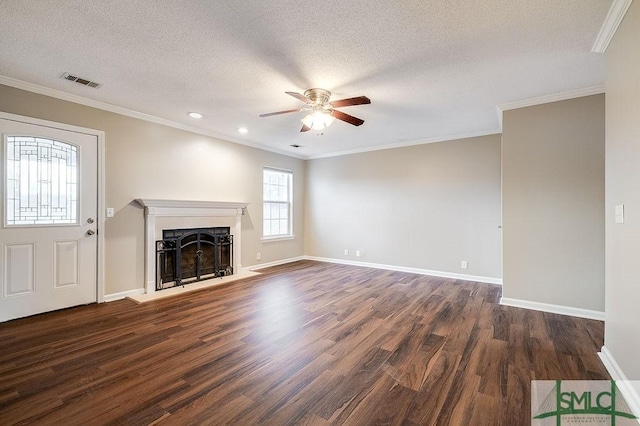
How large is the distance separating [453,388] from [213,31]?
123 inches

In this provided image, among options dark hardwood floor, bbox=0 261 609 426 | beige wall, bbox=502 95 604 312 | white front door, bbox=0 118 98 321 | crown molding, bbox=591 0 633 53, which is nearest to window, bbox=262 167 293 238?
dark hardwood floor, bbox=0 261 609 426

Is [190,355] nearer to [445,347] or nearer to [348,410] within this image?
[348,410]

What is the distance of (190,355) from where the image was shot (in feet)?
7.63

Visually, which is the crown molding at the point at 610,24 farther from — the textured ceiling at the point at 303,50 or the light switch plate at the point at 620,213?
the light switch plate at the point at 620,213

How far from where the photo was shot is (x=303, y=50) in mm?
2408

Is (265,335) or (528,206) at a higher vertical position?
(528,206)

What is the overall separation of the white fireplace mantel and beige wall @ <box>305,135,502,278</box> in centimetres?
232

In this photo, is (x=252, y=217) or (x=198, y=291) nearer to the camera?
(x=198, y=291)

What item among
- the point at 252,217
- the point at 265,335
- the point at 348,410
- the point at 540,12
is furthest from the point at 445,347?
the point at 252,217

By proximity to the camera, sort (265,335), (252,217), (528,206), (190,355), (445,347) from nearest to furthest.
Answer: (190,355) → (445,347) → (265,335) → (528,206) → (252,217)

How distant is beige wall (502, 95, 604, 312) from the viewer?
3.17m

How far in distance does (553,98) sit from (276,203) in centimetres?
502

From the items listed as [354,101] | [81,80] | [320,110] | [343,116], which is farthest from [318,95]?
[81,80]

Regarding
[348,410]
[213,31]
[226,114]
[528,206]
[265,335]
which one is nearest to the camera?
[348,410]
